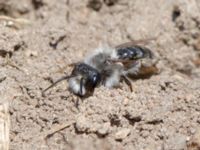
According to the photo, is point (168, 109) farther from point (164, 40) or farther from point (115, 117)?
point (164, 40)

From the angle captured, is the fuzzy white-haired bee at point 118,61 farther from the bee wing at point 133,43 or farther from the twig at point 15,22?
the twig at point 15,22

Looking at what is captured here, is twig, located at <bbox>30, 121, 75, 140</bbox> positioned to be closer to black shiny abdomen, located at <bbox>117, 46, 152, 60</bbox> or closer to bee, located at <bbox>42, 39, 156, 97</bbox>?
bee, located at <bbox>42, 39, 156, 97</bbox>

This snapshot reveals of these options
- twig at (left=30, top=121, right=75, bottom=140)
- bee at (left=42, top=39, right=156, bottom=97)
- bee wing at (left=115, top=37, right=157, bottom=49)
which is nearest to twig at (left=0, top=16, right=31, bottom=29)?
bee at (left=42, top=39, right=156, bottom=97)

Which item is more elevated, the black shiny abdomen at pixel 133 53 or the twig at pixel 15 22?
the twig at pixel 15 22

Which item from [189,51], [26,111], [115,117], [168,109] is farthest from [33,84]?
[189,51]

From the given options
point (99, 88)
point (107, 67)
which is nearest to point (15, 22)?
point (107, 67)

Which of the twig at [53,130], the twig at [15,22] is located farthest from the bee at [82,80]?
the twig at [15,22]
